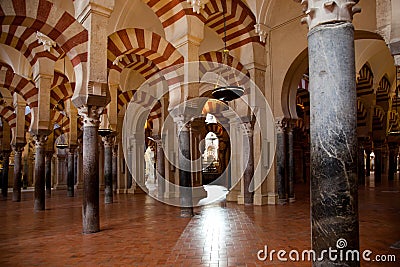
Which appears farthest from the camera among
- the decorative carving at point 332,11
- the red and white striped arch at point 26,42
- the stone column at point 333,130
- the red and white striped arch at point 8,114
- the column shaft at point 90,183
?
the red and white striped arch at point 8,114

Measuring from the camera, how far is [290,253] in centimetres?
377

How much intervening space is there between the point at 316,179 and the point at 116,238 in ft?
11.0

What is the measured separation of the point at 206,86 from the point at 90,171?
6.50m

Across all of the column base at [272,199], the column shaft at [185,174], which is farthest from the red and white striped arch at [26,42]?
the column base at [272,199]

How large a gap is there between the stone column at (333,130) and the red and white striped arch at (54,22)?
4.02 meters

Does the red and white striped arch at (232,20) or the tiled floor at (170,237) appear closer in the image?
the tiled floor at (170,237)

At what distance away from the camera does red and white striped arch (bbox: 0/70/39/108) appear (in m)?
8.86

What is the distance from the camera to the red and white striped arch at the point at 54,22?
17.5 feet

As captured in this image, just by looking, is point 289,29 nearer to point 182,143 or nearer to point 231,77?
point 231,77

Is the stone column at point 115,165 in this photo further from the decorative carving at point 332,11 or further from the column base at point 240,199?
the decorative carving at point 332,11

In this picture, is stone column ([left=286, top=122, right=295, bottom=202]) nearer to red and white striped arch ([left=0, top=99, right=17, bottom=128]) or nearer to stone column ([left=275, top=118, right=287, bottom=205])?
stone column ([left=275, top=118, right=287, bottom=205])

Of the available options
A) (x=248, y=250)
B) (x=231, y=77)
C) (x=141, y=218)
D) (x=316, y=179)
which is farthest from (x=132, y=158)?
(x=316, y=179)

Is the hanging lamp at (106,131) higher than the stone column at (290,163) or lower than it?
higher

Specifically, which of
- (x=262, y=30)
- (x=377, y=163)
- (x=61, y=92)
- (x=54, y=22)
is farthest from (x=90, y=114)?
(x=377, y=163)
